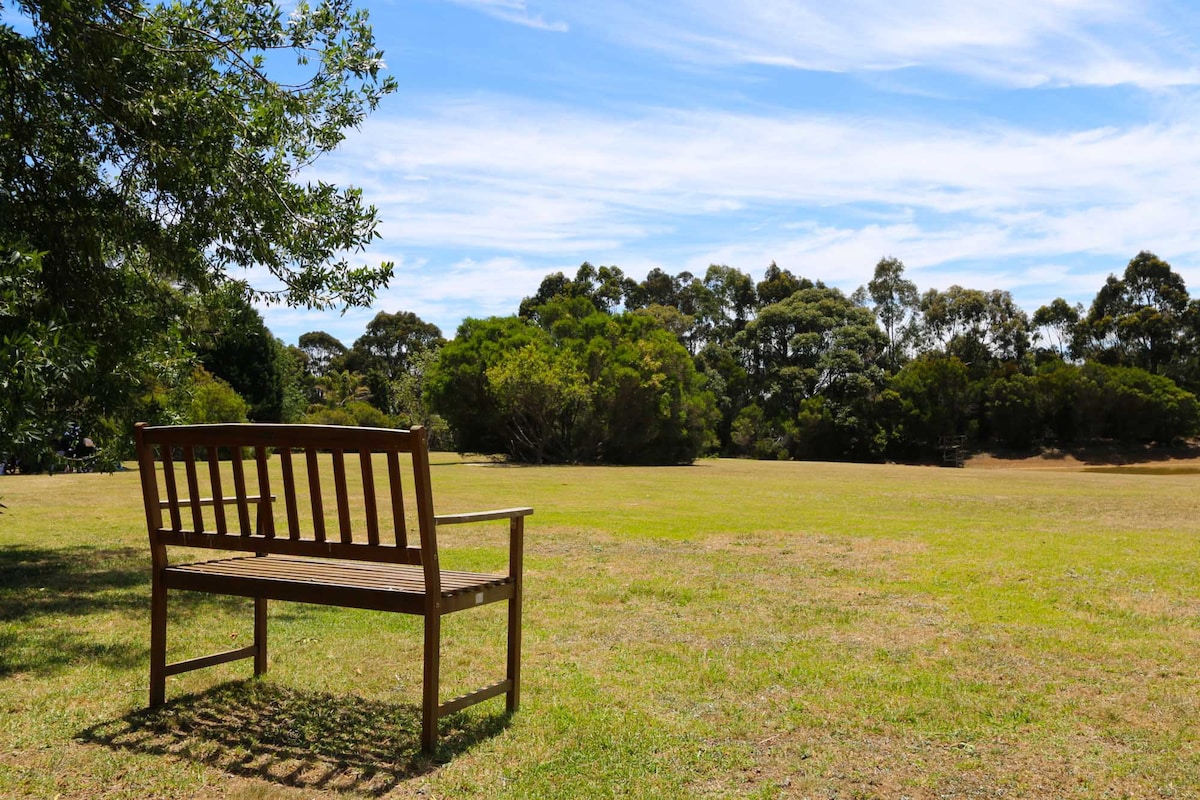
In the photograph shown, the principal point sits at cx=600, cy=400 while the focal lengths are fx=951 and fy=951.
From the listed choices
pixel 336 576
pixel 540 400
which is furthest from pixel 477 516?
pixel 540 400

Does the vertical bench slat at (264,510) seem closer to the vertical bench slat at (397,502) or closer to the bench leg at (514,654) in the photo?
the vertical bench slat at (397,502)

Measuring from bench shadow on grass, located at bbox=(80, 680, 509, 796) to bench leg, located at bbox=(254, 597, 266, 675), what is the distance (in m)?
0.25

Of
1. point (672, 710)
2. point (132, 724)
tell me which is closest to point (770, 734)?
point (672, 710)

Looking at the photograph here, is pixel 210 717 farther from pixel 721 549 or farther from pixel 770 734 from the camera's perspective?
pixel 721 549

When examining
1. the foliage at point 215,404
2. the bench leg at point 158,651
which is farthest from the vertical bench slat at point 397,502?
the foliage at point 215,404

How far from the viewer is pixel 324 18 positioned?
8.80 m

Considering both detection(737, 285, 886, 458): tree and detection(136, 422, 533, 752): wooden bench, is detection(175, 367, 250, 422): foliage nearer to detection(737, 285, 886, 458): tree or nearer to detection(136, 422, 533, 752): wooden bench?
detection(136, 422, 533, 752): wooden bench

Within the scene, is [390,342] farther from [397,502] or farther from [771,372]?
[397,502]

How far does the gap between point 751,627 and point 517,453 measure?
43171 mm

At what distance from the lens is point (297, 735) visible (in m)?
4.61

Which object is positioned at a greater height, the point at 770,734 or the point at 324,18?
the point at 324,18

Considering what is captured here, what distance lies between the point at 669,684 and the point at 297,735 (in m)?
2.14

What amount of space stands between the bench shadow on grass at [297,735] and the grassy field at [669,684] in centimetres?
2

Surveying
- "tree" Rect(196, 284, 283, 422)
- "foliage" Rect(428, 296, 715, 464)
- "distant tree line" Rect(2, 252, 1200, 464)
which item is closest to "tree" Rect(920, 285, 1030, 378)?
"distant tree line" Rect(2, 252, 1200, 464)
